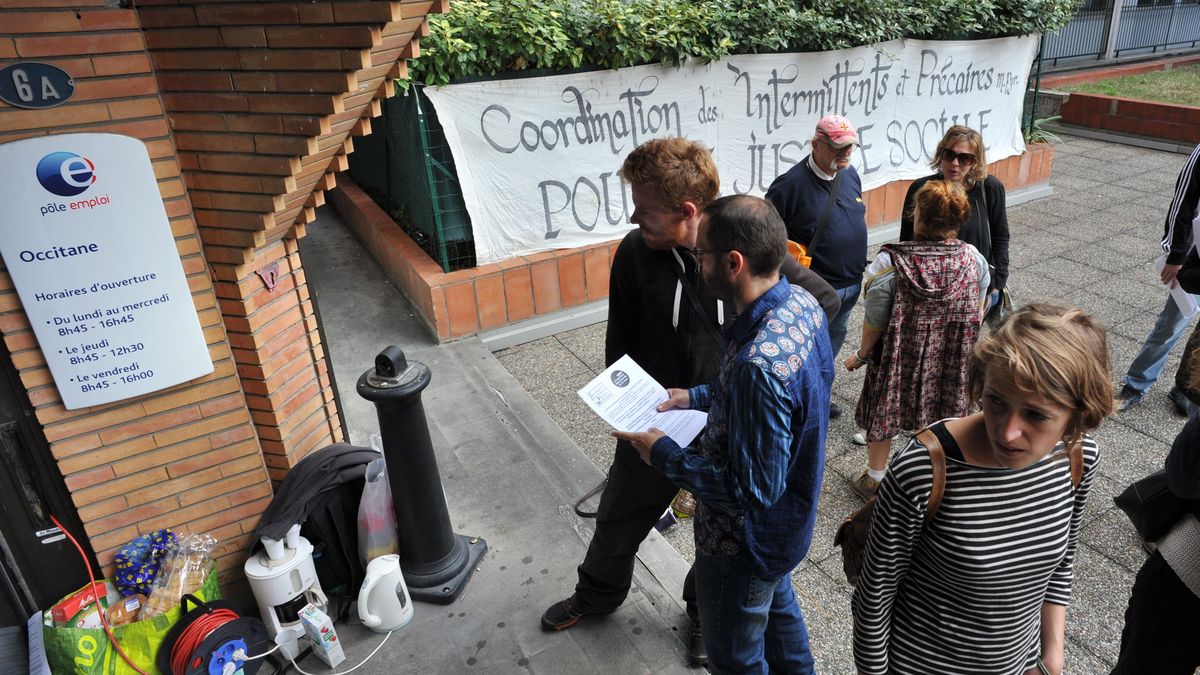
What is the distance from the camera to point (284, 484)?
3.05 metres

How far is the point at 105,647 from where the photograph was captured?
2.71m

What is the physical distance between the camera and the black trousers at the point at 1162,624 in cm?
206

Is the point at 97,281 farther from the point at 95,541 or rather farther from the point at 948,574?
the point at 948,574

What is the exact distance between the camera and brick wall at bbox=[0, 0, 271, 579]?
233 centimetres

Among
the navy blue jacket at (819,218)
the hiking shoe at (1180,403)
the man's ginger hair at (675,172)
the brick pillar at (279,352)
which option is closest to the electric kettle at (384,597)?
the brick pillar at (279,352)

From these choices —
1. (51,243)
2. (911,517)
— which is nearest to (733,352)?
(911,517)

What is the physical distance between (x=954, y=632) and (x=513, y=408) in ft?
10.4

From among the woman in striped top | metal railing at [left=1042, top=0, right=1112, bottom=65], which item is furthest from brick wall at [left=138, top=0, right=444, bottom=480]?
metal railing at [left=1042, top=0, right=1112, bottom=65]

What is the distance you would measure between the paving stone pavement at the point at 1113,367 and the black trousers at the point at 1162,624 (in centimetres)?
72

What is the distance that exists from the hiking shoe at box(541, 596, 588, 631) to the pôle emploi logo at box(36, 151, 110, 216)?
2.20 meters

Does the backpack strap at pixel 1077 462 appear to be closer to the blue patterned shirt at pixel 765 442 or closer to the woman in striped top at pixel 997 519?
the woman in striped top at pixel 997 519

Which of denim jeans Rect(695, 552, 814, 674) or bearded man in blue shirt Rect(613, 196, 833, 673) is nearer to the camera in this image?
bearded man in blue shirt Rect(613, 196, 833, 673)

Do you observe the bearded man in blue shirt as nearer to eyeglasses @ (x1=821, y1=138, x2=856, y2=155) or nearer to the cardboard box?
the cardboard box

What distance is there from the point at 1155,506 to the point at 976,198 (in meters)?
2.11
